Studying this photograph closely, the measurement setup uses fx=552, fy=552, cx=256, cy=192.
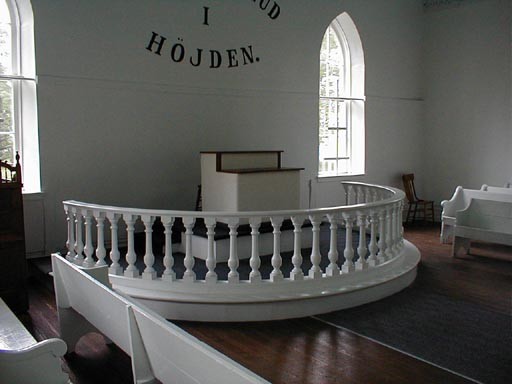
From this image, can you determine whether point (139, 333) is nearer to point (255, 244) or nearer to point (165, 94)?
point (255, 244)

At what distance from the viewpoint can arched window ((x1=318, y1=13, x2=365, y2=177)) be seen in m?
9.66

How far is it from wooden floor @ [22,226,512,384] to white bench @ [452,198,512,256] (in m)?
1.44

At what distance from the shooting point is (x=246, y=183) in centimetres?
602

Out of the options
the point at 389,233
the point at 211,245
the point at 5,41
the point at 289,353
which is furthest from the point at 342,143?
the point at 289,353

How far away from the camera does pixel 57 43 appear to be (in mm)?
6527

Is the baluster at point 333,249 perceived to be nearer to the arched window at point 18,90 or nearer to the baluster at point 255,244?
the baluster at point 255,244

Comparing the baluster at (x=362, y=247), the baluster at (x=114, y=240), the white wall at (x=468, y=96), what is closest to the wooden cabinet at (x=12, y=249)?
the baluster at (x=114, y=240)

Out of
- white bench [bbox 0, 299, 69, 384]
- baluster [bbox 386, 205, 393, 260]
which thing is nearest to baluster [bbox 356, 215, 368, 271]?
baluster [bbox 386, 205, 393, 260]

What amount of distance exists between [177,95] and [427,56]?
218 inches

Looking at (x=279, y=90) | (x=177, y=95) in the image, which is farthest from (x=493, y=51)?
(x=177, y=95)

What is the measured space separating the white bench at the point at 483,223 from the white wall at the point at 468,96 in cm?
274

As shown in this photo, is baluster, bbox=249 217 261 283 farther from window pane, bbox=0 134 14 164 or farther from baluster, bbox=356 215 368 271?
window pane, bbox=0 134 14 164

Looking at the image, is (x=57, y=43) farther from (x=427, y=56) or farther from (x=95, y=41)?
(x=427, y=56)

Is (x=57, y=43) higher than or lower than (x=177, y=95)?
higher
